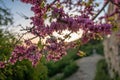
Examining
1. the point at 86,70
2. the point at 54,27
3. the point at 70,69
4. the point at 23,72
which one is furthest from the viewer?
the point at 86,70

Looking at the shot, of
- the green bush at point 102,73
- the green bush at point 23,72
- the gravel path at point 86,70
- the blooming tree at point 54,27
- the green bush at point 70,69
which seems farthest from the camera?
the green bush at point 70,69

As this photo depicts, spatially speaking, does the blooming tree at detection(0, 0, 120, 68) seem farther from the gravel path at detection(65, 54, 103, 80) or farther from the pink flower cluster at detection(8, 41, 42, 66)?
the gravel path at detection(65, 54, 103, 80)

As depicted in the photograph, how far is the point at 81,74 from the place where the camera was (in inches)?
842

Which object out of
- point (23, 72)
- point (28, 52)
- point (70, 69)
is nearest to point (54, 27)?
point (28, 52)

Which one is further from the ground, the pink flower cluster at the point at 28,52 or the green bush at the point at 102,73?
the pink flower cluster at the point at 28,52

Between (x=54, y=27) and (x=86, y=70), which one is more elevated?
(x=54, y=27)

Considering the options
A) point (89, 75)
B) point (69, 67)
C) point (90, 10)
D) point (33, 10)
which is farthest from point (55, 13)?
point (69, 67)

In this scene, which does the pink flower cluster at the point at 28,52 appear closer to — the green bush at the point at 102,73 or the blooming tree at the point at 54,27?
the blooming tree at the point at 54,27

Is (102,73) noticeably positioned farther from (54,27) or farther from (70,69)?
(54,27)

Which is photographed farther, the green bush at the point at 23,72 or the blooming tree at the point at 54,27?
the green bush at the point at 23,72

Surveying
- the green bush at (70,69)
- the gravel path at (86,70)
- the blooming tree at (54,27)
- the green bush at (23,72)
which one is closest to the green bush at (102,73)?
the gravel path at (86,70)

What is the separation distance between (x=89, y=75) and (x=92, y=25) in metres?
16.6

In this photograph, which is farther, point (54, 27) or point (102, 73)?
point (102, 73)

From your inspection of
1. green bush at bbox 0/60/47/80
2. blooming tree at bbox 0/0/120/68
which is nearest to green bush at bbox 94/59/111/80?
green bush at bbox 0/60/47/80
